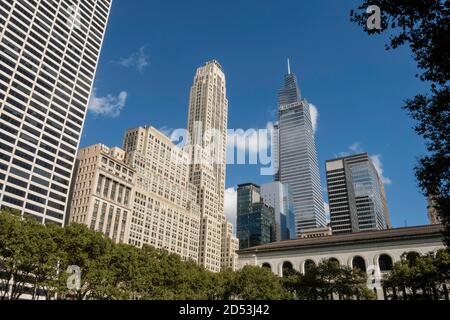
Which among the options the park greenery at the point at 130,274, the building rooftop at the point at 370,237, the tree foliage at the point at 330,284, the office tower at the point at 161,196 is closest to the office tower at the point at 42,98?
the office tower at the point at 161,196

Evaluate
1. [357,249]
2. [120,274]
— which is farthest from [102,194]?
[357,249]

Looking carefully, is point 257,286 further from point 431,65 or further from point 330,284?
point 431,65

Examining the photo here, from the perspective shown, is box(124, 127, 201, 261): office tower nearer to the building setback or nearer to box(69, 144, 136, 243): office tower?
the building setback

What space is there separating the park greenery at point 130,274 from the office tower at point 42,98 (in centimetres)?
4574

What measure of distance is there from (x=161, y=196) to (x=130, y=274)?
327 ft

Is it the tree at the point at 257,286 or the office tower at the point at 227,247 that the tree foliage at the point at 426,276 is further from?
the office tower at the point at 227,247

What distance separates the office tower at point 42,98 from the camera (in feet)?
300

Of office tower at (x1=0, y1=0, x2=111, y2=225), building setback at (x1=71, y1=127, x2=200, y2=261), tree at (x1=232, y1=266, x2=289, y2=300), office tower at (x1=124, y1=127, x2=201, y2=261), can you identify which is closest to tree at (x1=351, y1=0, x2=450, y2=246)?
tree at (x1=232, y1=266, x2=289, y2=300)

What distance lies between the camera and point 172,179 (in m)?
161

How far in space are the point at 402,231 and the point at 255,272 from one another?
98.3ft

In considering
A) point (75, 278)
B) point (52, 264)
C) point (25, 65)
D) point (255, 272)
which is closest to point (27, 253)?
point (52, 264)

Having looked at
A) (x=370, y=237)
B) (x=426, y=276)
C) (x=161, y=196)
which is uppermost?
(x=161, y=196)

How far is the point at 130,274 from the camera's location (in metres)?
48.5
